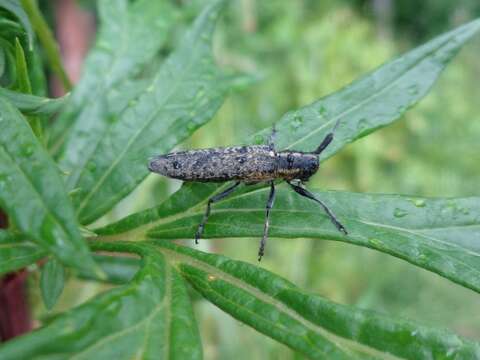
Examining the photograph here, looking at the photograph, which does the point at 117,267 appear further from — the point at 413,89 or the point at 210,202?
the point at 413,89

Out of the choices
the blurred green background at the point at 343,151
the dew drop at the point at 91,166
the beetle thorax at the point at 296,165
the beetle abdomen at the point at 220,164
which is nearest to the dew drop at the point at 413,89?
the beetle thorax at the point at 296,165

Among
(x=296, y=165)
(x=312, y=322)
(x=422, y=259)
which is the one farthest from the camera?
(x=296, y=165)

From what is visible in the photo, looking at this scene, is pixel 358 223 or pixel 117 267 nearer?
pixel 358 223

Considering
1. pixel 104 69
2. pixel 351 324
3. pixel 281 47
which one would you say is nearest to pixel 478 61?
pixel 281 47

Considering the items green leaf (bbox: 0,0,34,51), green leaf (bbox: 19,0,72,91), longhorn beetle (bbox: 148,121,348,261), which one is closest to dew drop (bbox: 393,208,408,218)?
longhorn beetle (bbox: 148,121,348,261)

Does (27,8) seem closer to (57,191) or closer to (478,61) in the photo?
(57,191)

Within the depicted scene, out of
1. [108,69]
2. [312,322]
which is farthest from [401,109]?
[108,69]
